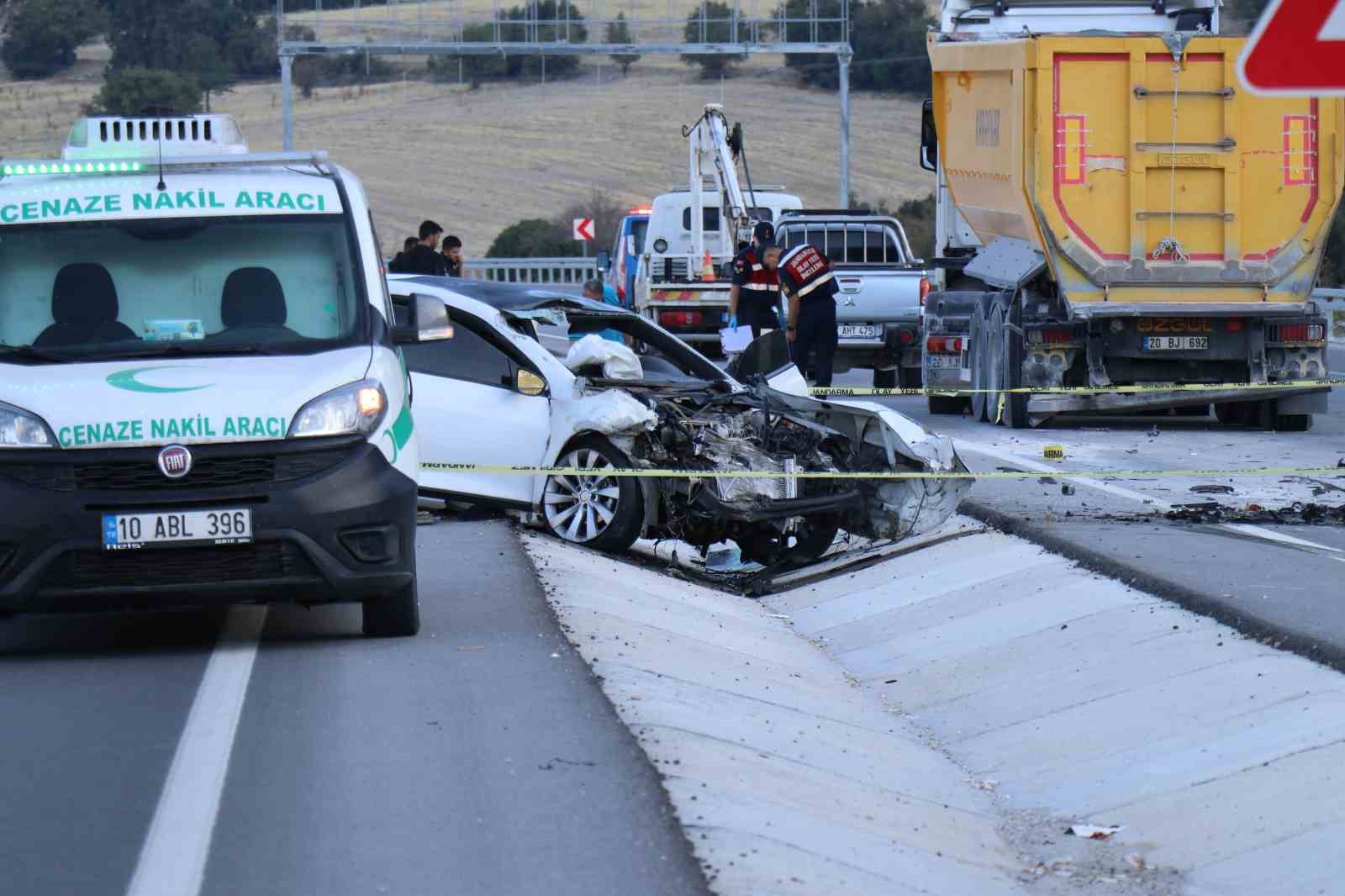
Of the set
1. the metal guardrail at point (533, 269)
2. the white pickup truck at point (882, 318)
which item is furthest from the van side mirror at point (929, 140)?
the metal guardrail at point (533, 269)

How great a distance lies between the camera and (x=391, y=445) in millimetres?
8695

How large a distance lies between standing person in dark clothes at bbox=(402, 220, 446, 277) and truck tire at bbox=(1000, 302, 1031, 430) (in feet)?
17.8

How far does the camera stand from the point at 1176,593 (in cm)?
968

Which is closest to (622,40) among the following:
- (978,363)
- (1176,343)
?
(978,363)

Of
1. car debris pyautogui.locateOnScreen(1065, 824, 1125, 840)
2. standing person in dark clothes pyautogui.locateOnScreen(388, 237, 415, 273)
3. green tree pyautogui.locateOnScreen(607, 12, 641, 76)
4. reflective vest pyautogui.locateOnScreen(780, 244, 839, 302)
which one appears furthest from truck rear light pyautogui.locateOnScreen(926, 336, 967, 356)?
green tree pyautogui.locateOnScreen(607, 12, 641, 76)

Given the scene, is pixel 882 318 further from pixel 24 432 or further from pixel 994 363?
pixel 24 432

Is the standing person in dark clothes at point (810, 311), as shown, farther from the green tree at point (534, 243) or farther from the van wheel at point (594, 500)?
the green tree at point (534, 243)

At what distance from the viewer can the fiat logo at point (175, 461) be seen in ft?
27.1

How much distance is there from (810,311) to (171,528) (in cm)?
1268

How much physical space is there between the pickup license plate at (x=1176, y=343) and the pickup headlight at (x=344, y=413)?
11760 mm

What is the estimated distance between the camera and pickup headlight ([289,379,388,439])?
27.7 feet

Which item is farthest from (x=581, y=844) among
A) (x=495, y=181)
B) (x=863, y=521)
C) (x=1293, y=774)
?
(x=495, y=181)

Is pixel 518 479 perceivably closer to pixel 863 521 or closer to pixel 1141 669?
pixel 863 521

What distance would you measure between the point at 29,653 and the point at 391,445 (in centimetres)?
188
